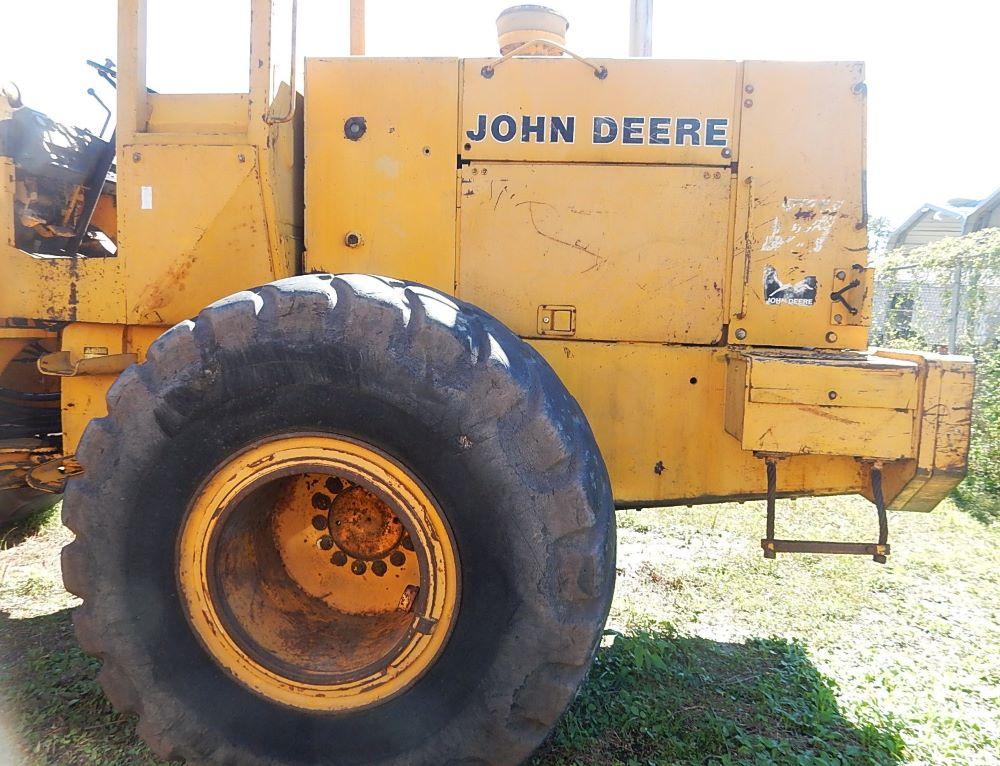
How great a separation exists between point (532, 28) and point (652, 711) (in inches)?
118

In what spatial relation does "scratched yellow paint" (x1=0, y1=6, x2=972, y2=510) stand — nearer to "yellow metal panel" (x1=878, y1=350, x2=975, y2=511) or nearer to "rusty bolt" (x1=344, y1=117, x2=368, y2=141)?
"rusty bolt" (x1=344, y1=117, x2=368, y2=141)

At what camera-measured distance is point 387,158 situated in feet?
10.3

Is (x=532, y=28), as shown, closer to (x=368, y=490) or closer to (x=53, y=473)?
(x=368, y=490)

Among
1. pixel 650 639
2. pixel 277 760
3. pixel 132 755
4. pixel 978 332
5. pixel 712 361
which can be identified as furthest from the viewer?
pixel 978 332

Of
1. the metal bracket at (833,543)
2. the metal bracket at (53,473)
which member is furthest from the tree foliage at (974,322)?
the metal bracket at (53,473)

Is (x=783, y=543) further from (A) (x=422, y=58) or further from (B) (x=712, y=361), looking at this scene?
(A) (x=422, y=58)

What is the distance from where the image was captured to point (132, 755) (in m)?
2.62

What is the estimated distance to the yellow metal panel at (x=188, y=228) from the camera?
2980mm

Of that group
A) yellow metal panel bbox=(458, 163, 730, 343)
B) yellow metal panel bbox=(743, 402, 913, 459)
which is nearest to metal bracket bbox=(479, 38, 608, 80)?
yellow metal panel bbox=(458, 163, 730, 343)

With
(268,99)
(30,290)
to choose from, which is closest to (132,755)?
(30,290)

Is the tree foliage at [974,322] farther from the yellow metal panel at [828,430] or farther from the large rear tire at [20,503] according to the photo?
the large rear tire at [20,503]

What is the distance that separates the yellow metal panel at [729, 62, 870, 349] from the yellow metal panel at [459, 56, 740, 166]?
14 centimetres

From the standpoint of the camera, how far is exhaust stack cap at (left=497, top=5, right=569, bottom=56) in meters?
3.24

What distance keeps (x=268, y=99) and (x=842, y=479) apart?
2846mm
